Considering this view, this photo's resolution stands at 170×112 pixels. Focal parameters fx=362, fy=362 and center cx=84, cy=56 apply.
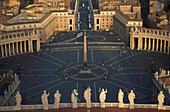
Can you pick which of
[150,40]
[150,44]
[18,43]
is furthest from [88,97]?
[18,43]

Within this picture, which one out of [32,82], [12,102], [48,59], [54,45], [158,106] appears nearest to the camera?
[158,106]

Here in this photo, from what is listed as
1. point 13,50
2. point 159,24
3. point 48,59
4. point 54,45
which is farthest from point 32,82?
point 159,24

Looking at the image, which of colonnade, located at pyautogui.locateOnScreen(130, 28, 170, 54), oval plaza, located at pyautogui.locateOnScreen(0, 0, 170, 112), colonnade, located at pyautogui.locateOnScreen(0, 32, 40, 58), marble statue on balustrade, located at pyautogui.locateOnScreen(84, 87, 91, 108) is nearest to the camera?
marble statue on balustrade, located at pyautogui.locateOnScreen(84, 87, 91, 108)

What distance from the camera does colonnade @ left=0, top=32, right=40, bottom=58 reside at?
6141 inches

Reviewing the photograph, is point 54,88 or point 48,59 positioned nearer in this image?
point 54,88

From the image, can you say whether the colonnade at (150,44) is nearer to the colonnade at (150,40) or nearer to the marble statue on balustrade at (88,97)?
the colonnade at (150,40)

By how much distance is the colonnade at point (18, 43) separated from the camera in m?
156

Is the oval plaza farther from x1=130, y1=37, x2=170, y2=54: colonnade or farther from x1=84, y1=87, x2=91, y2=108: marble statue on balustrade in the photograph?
x1=84, y1=87, x2=91, y2=108: marble statue on balustrade

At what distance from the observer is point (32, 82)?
12438 cm

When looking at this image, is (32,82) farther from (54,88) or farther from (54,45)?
(54,45)

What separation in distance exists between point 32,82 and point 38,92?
1047cm

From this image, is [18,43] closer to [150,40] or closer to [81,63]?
[81,63]

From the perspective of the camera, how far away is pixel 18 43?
16800 cm

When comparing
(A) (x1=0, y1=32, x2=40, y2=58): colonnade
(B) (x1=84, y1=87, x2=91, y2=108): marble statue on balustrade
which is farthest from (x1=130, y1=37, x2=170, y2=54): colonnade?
(B) (x1=84, y1=87, x2=91, y2=108): marble statue on balustrade
